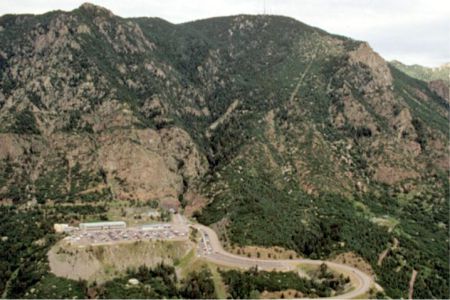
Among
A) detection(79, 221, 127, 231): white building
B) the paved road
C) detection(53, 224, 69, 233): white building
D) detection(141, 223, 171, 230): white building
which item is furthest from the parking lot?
the paved road

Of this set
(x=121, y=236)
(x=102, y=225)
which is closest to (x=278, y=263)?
(x=121, y=236)

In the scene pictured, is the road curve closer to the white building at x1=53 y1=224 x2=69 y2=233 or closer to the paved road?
the paved road

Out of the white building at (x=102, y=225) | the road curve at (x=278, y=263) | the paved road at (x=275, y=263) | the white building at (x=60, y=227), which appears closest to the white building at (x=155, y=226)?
the white building at (x=102, y=225)

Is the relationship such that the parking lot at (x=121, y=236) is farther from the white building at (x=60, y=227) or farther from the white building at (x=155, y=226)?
the white building at (x=60, y=227)

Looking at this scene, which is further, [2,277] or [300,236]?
[300,236]

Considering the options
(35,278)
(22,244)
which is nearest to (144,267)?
(35,278)

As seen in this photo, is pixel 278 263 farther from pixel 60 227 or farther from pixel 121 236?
pixel 60 227

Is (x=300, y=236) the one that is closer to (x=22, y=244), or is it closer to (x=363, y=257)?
(x=363, y=257)
